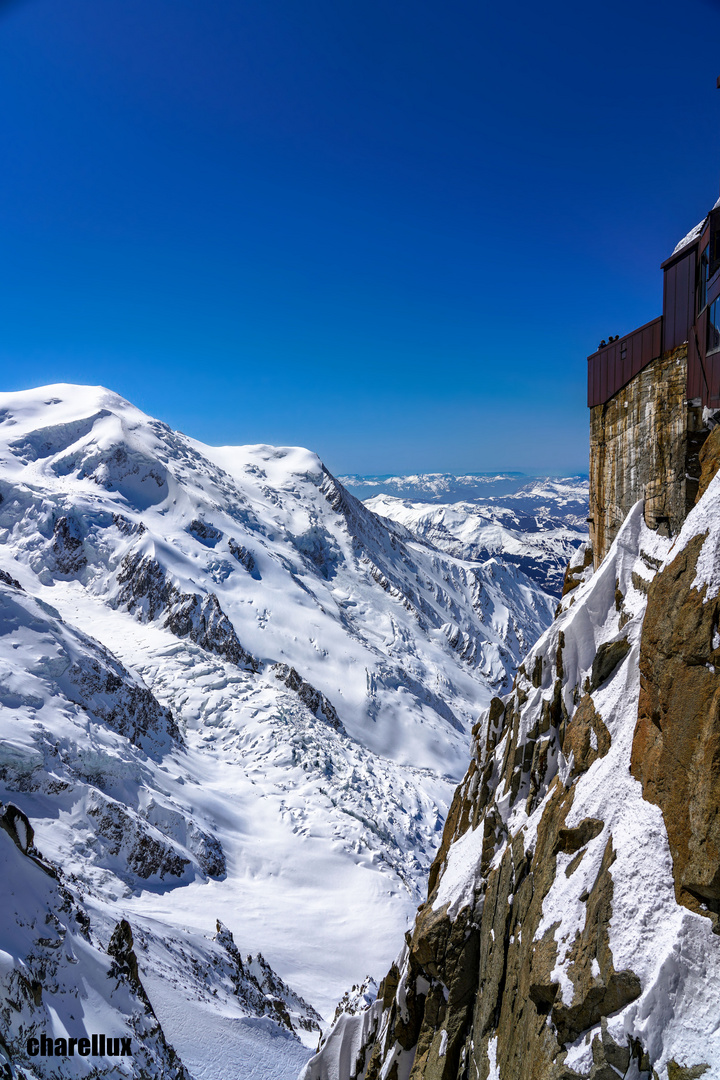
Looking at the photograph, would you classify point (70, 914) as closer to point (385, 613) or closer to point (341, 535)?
point (385, 613)

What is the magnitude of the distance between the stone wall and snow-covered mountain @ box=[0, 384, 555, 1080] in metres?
18.4

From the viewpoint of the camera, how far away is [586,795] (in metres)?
9.33

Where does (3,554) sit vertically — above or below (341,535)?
below

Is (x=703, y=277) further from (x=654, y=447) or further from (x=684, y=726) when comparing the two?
(x=684, y=726)

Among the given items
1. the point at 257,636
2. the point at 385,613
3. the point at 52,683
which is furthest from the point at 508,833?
the point at 385,613

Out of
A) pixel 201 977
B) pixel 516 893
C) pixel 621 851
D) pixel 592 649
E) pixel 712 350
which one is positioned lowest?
pixel 201 977

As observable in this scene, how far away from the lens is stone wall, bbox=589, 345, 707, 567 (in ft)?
38.2

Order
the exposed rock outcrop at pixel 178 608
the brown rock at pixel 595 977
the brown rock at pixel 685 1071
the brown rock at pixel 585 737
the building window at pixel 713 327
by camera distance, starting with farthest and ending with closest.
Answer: the exposed rock outcrop at pixel 178 608
the building window at pixel 713 327
the brown rock at pixel 585 737
the brown rock at pixel 595 977
the brown rock at pixel 685 1071

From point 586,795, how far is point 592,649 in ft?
13.7

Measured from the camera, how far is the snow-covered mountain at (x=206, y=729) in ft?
77.0

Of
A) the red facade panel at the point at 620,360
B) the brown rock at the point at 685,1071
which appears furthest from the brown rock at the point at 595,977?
the red facade panel at the point at 620,360

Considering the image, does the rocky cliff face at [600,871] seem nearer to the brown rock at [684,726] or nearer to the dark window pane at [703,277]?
the brown rock at [684,726]

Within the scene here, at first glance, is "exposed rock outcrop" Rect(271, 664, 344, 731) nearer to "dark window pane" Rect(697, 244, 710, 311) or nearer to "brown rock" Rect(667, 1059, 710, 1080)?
"dark window pane" Rect(697, 244, 710, 311)

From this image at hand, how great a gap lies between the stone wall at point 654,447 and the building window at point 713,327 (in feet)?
3.75
